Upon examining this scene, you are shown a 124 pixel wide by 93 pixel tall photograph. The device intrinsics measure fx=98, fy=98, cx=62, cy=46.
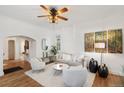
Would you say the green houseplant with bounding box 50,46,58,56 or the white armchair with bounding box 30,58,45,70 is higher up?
the green houseplant with bounding box 50,46,58,56

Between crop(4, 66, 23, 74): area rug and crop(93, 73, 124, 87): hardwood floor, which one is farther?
crop(4, 66, 23, 74): area rug

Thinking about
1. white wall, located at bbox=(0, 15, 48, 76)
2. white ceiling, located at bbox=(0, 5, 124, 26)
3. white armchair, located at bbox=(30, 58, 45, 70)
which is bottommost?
white armchair, located at bbox=(30, 58, 45, 70)

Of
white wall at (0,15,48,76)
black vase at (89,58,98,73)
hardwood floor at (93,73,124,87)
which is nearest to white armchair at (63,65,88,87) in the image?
hardwood floor at (93,73,124,87)

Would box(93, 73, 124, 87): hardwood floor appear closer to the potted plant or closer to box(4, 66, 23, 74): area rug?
the potted plant

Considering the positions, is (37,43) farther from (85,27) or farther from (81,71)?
(85,27)

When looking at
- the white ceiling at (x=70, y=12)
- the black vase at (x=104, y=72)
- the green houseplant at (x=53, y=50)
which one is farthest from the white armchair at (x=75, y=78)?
the white ceiling at (x=70, y=12)

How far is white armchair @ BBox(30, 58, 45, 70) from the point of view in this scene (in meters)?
3.82

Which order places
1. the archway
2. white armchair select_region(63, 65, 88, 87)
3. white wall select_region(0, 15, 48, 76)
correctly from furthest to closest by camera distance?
white wall select_region(0, 15, 48, 76), the archway, white armchair select_region(63, 65, 88, 87)

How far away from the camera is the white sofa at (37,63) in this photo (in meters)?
3.77

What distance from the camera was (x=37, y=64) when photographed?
4.06 m

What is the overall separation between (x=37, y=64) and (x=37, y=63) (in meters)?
0.07

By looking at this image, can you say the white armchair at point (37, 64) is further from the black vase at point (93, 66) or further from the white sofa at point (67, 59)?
the black vase at point (93, 66)

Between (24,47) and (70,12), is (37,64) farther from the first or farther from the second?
(70,12)

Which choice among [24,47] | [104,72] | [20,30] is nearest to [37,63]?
[24,47]
